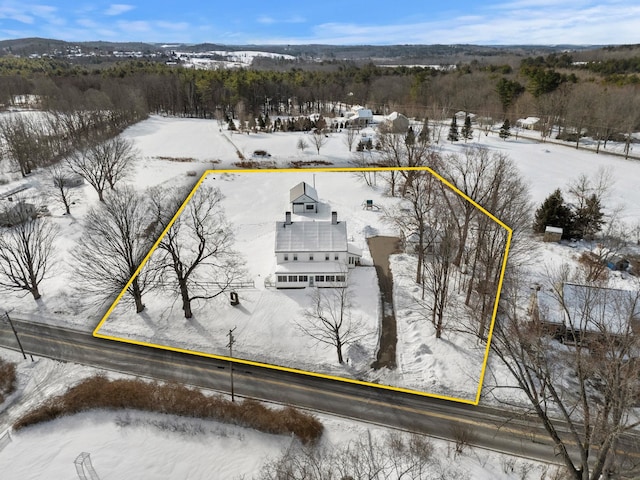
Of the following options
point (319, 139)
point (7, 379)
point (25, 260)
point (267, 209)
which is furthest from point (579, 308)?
point (319, 139)

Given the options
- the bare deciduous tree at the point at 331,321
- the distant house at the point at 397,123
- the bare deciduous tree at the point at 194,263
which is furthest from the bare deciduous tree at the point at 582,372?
the distant house at the point at 397,123

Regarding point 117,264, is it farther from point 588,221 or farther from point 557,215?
point 588,221

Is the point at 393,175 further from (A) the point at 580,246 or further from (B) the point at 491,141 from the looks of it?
(B) the point at 491,141

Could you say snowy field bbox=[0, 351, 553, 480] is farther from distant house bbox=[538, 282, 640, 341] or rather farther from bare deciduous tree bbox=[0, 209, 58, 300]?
bare deciduous tree bbox=[0, 209, 58, 300]

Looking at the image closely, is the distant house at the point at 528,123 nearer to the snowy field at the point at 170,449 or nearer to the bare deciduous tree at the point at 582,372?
the bare deciduous tree at the point at 582,372

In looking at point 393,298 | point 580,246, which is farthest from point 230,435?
point 580,246

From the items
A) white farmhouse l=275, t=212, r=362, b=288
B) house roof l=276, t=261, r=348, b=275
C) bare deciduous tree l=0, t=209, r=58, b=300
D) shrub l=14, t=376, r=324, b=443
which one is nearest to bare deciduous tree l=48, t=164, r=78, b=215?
bare deciduous tree l=0, t=209, r=58, b=300
